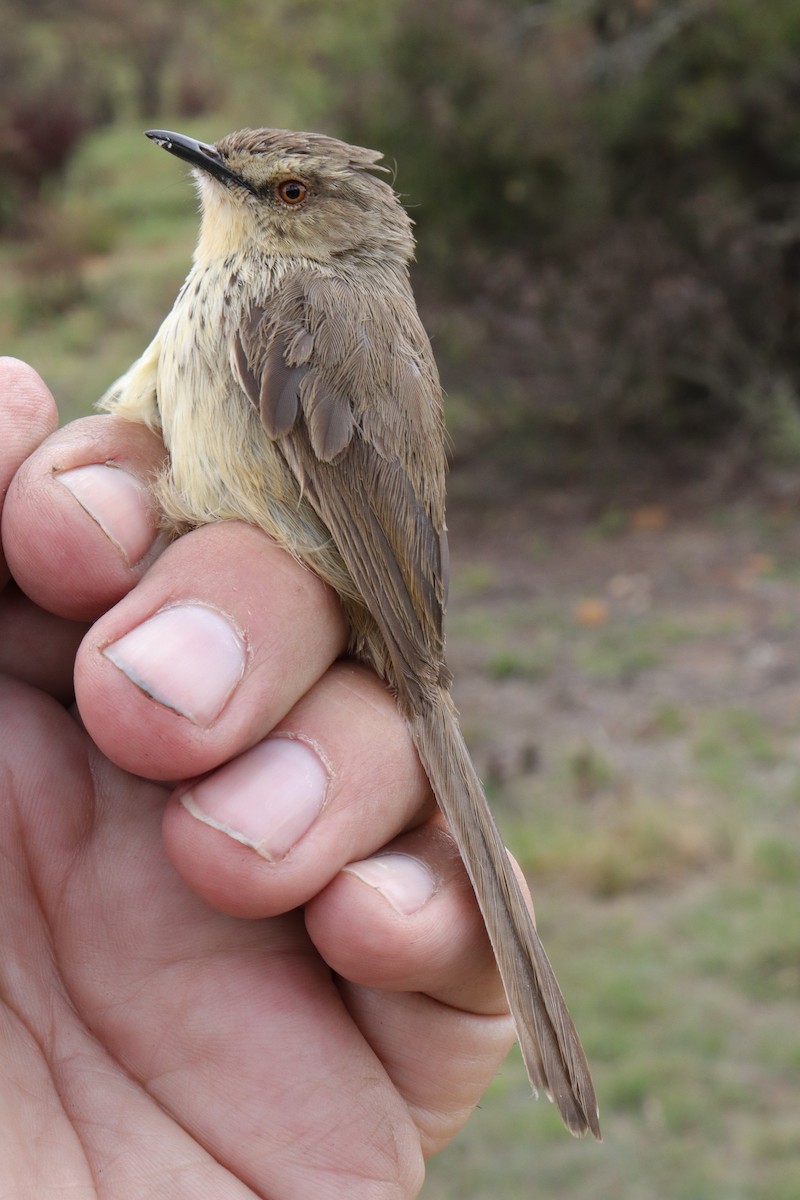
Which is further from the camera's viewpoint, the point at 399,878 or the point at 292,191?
the point at 292,191

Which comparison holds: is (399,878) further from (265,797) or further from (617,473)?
(617,473)

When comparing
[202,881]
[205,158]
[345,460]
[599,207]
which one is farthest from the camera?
[599,207]

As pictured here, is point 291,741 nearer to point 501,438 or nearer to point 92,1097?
point 92,1097

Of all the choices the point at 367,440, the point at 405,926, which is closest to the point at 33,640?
the point at 367,440

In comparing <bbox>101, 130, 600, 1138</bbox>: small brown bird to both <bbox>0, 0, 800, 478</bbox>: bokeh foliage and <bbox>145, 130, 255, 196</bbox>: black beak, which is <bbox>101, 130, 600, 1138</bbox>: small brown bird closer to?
<bbox>145, 130, 255, 196</bbox>: black beak

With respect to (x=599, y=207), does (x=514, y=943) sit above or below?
above

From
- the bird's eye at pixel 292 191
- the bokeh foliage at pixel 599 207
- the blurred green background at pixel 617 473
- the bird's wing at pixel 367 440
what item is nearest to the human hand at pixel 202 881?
the bird's wing at pixel 367 440
